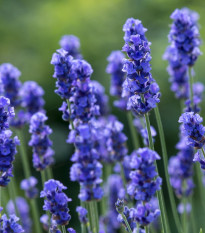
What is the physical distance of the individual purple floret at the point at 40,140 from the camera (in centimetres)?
225

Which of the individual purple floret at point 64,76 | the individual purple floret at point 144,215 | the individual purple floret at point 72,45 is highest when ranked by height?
the individual purple floret at point 72,45

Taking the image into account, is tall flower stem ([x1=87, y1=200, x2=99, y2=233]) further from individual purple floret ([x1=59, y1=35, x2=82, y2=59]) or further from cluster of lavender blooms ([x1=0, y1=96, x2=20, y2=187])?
individual purple floret ([x1=59, y1=35, x2=82, y2=59])

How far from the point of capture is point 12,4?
6844 mm

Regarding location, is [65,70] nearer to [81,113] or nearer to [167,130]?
[81,113]

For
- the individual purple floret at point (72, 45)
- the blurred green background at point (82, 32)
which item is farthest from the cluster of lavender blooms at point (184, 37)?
the blurred green background at point (82, 32)

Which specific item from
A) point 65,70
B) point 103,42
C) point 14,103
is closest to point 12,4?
point 103,42

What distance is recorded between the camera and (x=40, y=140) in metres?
2.29

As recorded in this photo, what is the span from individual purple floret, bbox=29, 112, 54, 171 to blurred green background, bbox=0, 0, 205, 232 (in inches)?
Answer: 122

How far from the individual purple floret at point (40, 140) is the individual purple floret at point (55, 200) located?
1.77 feet

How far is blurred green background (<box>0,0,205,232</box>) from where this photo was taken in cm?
566

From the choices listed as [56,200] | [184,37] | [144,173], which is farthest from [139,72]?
[184,37]

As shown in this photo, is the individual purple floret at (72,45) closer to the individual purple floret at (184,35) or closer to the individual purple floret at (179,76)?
the individual purple floret at (179,76)

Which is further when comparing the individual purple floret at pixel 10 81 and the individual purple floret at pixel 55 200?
the individual purple floret at pixel 10 81

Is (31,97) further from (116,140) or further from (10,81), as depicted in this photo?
(116,140)
